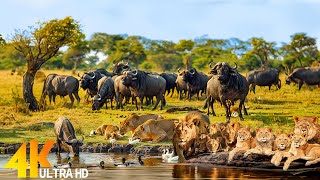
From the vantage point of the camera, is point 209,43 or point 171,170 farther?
point 209,43

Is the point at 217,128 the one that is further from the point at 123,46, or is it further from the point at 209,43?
the point at 209,43

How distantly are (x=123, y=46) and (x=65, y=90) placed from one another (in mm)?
40813

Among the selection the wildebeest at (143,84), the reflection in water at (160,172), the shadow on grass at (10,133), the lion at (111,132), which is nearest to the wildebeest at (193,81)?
the wildebeest at (143,84)

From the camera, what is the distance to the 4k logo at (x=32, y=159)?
46.9ft

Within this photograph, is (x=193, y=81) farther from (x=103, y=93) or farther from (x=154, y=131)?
(x=154, y=131)

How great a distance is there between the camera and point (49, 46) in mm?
32219

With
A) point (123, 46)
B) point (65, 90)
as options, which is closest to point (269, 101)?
point (65, 90)

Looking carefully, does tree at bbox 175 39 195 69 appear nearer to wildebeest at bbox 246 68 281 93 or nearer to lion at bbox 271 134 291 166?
wildebeest at bbox 246 68 281 93

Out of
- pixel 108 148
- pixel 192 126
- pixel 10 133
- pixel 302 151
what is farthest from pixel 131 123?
pixel 302 151

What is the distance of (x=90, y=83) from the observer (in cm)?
3331

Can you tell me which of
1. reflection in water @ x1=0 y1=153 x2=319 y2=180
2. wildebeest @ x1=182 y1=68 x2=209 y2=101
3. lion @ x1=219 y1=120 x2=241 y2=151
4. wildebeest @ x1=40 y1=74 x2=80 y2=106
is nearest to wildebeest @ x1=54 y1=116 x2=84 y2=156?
reflection in water @ x1=0 y1=153 x2=319 y2=180

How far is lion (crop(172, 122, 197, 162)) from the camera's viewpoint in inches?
599

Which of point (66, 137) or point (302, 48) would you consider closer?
point (66, 137)

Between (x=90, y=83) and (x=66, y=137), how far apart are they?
51.7 feet
